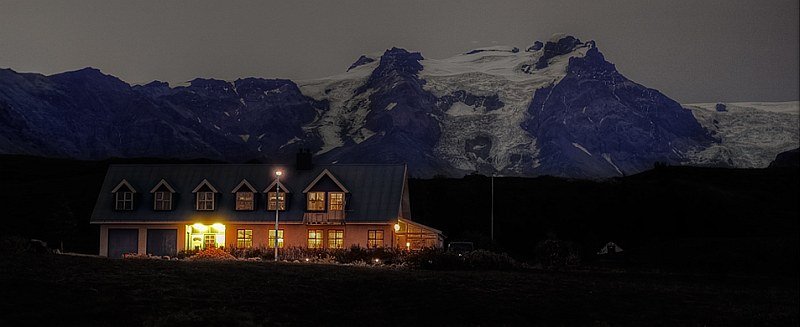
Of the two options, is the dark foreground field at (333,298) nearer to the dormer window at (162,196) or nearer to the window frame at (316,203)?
the window frame at (316,203)

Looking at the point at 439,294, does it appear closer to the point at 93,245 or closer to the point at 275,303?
the point at 275,303

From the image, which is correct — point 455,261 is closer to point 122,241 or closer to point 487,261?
point 487,261

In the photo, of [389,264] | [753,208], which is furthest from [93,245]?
[753,208]

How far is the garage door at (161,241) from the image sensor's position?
67.2 m

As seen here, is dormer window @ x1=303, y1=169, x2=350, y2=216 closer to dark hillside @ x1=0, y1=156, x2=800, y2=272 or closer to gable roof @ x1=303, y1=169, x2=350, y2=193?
gable roof @ x1=303, y1=169, x2=350, y2=193

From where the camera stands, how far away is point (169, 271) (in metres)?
40.2

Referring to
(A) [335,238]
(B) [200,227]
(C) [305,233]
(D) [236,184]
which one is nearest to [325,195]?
(C) [305,233]

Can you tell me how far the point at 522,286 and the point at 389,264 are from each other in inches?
511

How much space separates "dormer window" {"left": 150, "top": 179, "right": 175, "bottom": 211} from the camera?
68.2 meters

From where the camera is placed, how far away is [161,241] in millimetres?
67688

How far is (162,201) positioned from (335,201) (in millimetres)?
13535

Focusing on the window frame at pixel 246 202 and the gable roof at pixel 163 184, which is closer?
the window frame at pixel 246 202

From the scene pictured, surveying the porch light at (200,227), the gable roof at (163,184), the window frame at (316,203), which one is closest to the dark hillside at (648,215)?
the window frame at (316,203)

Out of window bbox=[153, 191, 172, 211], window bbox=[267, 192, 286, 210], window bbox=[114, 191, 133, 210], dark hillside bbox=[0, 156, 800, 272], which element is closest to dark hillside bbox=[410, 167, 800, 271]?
dark hillside bbox=[0, 156, 800, 272]
